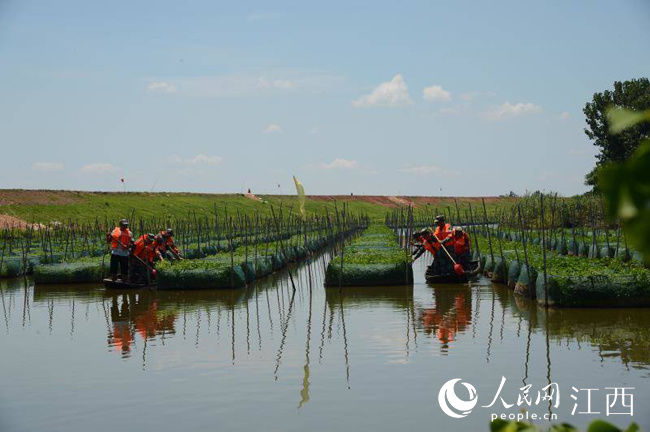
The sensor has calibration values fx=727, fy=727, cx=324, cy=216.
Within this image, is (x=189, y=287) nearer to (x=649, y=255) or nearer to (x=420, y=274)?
(x=420, y=274)

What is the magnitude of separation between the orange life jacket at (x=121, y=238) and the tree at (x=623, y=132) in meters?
44.6

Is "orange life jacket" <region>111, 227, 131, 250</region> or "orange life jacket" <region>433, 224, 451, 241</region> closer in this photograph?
"orange life jacket" <region>433, 224, 451, 241</region>

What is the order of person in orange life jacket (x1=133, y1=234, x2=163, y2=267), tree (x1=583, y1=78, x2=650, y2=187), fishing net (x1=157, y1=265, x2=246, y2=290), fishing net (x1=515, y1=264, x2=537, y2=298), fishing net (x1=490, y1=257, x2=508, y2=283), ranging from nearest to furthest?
fishing net (x1=515, y1=264, x2=537, y2=298)
fishing net (x1=157, y1=265, x2=246, y2=290)
fishing net (x1=490, y1=257, x2=508, y2=283)
person in orange life jacket (x1=133, y1=234, x2=163, y2=267)
tree (x1=583, y1=78, x2=650, y2=187)

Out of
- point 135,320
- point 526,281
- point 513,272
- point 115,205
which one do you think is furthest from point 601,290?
point 115,205

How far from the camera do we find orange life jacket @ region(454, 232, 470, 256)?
2152 cm

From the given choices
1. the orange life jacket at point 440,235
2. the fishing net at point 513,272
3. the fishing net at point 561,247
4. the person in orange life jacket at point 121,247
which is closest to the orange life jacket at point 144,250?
the person in orange life jacket at point 121,247

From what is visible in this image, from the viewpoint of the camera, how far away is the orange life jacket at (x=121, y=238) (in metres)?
22.0

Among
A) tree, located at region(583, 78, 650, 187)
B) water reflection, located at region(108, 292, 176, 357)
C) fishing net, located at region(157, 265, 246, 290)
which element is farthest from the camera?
tree, located at region(583, 78, 650, 187)

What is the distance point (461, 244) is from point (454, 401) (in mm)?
12357

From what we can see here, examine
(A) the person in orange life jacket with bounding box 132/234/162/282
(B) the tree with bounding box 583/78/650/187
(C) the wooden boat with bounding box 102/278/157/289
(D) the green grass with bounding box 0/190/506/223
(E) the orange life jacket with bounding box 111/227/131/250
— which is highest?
(B) the tree with bounding box 583/78/650/187

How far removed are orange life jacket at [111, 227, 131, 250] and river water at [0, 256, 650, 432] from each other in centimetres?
290

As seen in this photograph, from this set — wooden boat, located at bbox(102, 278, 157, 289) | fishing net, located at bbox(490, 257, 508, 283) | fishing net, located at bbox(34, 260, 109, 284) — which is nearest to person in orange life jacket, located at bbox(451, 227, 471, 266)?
fishing net, located at bbox(490, 257, 508, 283)

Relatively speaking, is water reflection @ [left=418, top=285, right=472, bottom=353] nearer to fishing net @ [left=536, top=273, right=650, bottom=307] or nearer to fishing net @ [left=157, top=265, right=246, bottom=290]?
fishing net @ [left=536, top=273, right=650, bottom=307]

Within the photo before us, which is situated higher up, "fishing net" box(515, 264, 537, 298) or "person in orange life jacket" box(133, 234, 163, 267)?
"person in orange life jacket" box(133, 234, 163, 267)
